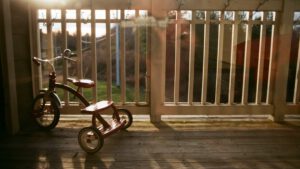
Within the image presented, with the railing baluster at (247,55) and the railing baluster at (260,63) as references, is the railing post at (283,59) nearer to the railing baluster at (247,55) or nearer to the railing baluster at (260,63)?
the railing baluster at (260,63)

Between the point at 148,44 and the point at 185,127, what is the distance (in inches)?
47.7

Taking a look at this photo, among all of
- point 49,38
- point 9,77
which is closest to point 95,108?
point 9,77

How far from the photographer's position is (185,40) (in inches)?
173

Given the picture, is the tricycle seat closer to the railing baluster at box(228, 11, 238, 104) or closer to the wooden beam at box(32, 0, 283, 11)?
the wooden beam at box(32, 0, 283, 11)

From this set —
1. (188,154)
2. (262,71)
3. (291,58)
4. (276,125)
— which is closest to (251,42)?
(262,71)

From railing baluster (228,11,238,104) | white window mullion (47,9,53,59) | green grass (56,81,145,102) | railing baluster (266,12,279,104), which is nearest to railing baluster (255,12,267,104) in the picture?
railing baluster (266,12,279,104)

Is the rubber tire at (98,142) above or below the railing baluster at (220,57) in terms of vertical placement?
below

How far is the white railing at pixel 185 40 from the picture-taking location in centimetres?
396

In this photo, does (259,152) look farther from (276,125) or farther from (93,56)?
(93,56)

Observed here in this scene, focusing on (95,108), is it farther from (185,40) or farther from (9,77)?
(185,40)

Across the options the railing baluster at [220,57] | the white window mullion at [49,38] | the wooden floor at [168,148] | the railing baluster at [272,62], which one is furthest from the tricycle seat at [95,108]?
the railing baluster at [272,62]

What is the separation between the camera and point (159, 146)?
336cm

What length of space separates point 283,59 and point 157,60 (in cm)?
172

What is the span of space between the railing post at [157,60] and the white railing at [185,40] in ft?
0.04
